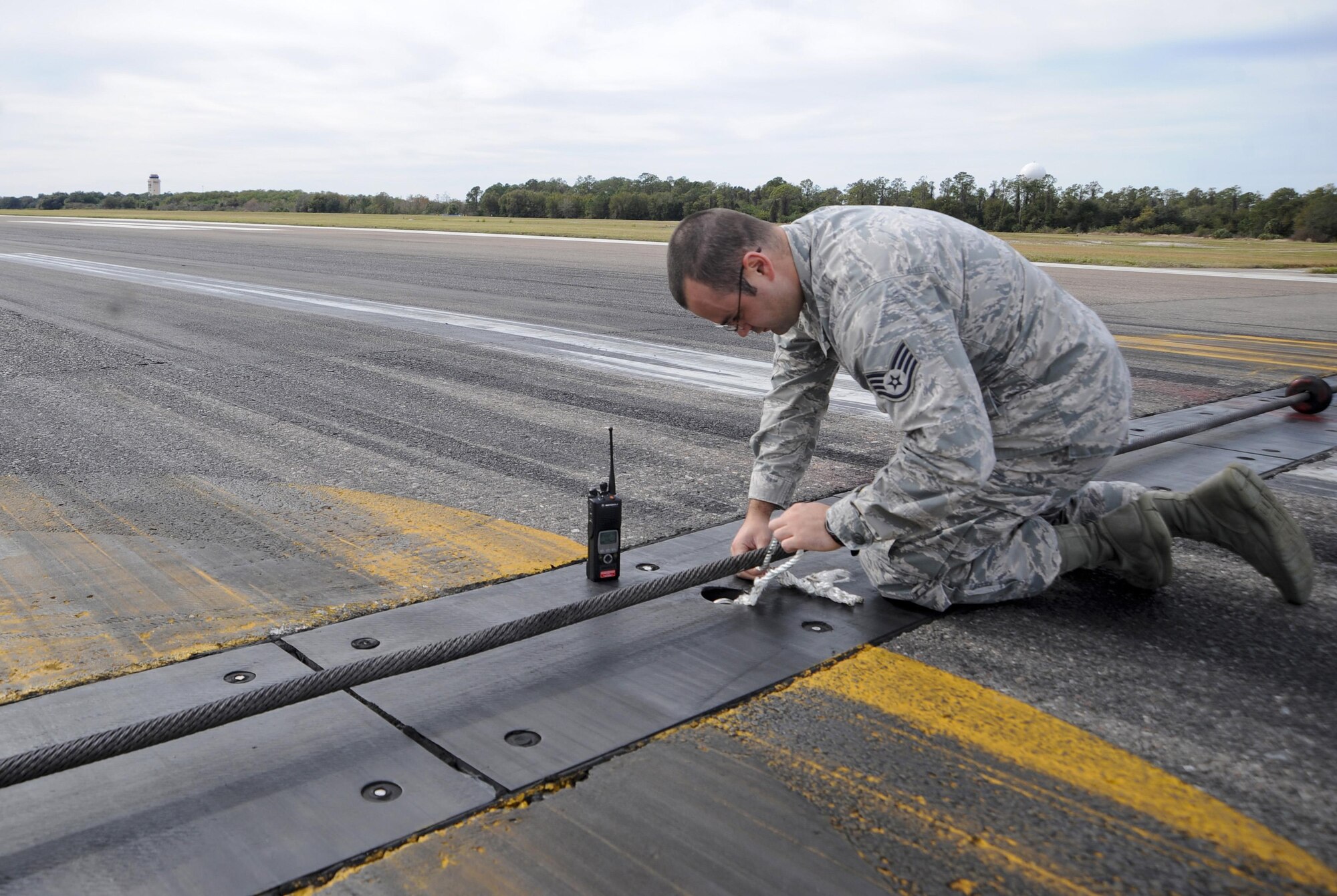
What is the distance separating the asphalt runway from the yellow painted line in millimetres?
53

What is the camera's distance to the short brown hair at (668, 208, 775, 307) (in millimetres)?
2451

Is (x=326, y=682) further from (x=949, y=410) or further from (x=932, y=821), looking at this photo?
(x=949, y=410)

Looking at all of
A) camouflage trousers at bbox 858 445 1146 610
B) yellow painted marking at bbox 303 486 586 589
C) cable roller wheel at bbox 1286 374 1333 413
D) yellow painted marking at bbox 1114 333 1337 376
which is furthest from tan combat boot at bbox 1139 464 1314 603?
yellow painted marking at bbox 1114 333 1337 376

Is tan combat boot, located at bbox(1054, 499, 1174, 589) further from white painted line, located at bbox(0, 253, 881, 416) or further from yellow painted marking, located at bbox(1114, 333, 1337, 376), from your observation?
yellow painted marking, located at bbox(1114, 333, 1337, 376)

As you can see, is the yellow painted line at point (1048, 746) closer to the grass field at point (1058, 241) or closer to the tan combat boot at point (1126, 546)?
the tan combat boot at point (1126, 546)

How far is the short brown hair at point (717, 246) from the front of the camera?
245 cm

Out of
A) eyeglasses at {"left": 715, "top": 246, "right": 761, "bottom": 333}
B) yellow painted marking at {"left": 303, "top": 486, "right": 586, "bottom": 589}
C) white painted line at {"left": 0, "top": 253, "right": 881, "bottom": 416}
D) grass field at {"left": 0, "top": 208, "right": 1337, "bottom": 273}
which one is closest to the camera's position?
eyeglasses at {"left": 715, "top": 246, "right": 761, "bottom": 333}

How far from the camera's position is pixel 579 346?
800cm

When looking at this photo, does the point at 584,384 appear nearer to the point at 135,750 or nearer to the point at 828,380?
the point at 828,380

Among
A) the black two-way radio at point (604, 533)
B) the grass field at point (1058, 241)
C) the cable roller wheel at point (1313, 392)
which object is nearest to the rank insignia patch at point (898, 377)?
the black two-way radio at point (604, 533)

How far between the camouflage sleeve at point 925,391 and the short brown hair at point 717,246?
Answer: 318 mm

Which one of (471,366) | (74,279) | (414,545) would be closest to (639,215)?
(74,279)

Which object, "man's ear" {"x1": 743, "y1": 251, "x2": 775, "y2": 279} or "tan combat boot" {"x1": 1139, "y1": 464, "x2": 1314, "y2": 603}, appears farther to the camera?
"tan combat boot" {"x1": 1139, "y1": 464, "x2": 1314, "y2": 603}

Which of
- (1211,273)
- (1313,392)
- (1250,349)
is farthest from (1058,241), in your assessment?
(1313,392)
